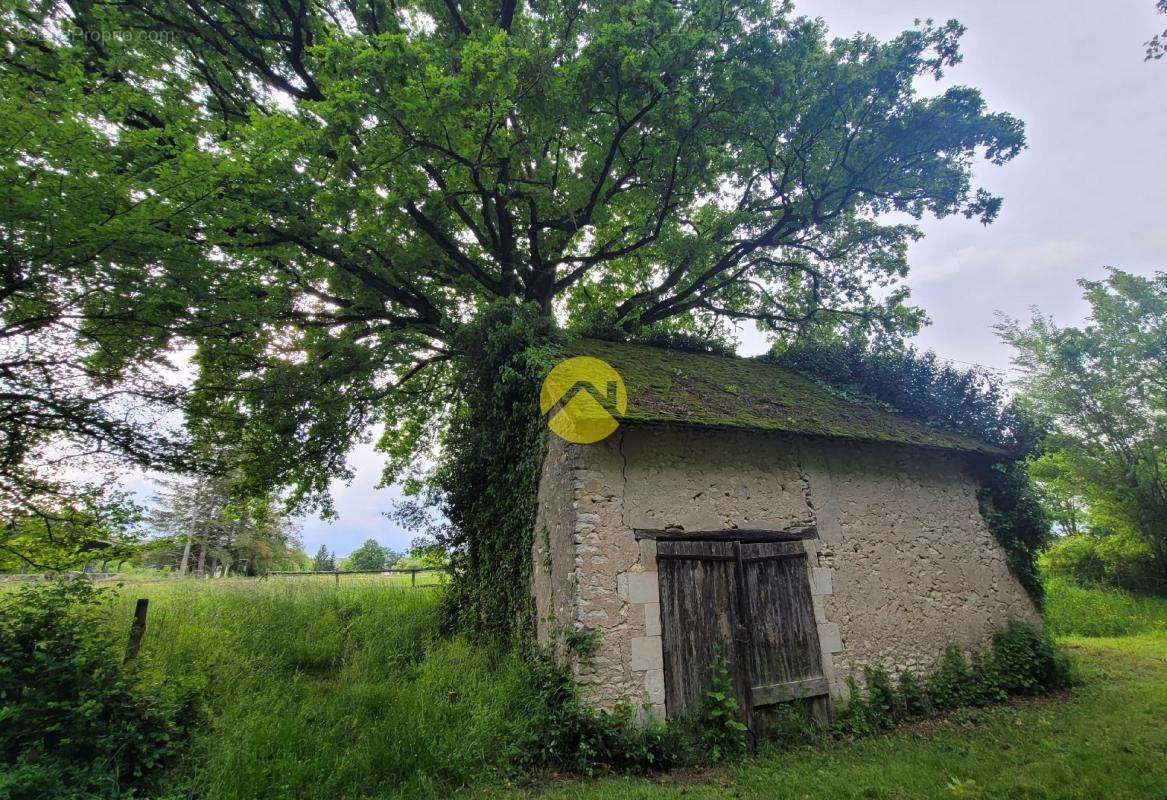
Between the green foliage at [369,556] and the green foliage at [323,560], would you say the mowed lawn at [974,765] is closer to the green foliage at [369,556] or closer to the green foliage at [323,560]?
the green foliage at [369,556]

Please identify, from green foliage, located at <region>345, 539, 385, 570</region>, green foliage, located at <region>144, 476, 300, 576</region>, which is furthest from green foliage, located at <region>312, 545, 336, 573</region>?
green foliage, located at <region>144, 476, 300, 576</region>

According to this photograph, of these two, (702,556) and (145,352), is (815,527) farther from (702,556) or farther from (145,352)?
(145,352)

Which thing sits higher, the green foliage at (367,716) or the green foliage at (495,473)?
the green foliage at (495,473)

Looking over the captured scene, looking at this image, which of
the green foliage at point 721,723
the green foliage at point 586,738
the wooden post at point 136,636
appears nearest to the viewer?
the green foliage at point 586,738

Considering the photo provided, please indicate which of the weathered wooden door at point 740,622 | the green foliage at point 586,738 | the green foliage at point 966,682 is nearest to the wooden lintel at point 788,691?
the weathered wooden door at point 740,622

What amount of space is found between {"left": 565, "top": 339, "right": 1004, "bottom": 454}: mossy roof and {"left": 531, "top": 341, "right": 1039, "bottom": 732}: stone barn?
5cm

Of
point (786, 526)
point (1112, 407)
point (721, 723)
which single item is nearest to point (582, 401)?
point (786, 526)

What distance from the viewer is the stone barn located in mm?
5582

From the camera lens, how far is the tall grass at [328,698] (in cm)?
415

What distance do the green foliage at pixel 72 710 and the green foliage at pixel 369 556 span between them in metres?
31.3

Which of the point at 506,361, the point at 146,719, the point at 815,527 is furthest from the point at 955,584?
the point at 146,719

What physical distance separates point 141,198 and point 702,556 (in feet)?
22.9

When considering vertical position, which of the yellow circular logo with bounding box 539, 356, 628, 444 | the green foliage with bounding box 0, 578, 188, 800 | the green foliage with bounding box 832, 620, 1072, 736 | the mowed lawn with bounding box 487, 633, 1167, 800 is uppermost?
the yellow circular logo with bounding box 539, 356, 628, 444

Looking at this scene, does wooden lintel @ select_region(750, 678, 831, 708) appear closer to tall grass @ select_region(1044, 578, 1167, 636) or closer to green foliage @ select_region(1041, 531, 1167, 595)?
tall grass @ select_region(1044, 578, 1167, 636)
